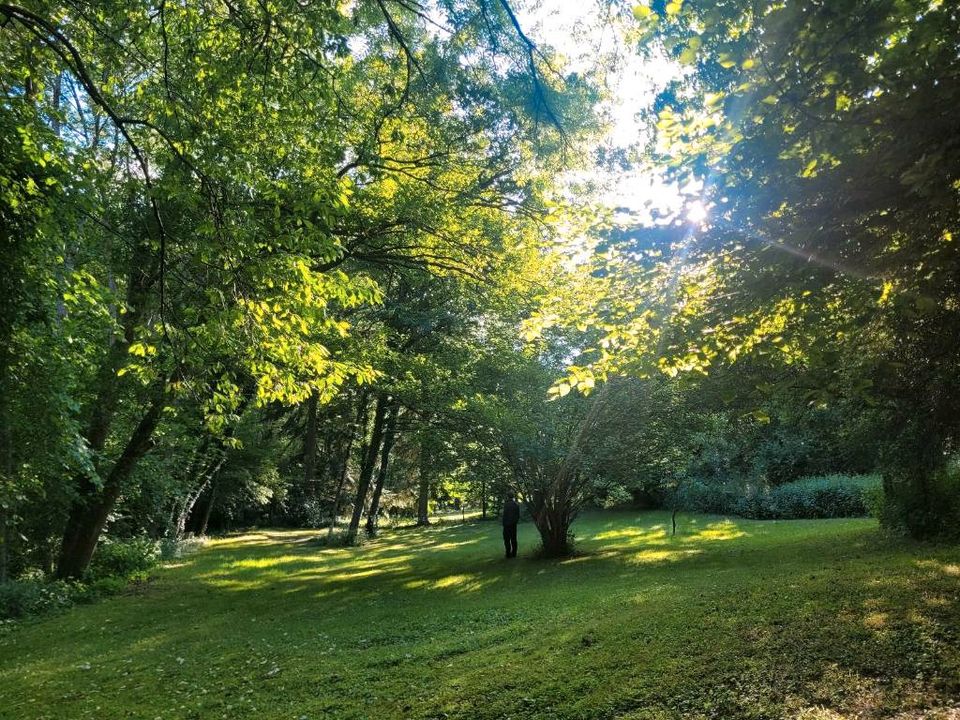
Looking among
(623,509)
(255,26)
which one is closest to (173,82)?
(255,26)

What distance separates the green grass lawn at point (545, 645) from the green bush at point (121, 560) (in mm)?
2263

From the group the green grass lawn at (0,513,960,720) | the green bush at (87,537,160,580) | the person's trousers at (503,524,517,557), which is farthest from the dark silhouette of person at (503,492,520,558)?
the green bush at (87,537,160,580)

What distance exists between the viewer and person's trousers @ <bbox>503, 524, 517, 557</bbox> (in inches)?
635

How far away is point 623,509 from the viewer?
33.8m

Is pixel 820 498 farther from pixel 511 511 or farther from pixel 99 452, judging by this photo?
pixel 99 452

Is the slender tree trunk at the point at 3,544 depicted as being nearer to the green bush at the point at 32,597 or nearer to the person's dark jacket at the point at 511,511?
the green bush at the point at 32,597

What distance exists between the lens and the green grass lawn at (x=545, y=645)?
4.91 m

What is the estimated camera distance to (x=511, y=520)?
52.1 ft

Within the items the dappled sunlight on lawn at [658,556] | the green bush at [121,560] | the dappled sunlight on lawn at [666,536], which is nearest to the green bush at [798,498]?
the dappled sunlight on lawn at [666,536]

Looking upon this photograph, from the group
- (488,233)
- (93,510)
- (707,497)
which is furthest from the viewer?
(707,497)

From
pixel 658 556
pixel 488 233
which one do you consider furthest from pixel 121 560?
pixel 658 556

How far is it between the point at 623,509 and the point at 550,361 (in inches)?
801

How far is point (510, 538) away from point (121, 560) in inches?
394

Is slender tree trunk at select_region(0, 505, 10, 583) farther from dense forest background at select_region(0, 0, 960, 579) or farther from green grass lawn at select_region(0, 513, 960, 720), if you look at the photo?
green grass lawn at select_region(0, 513, 960, 720)
